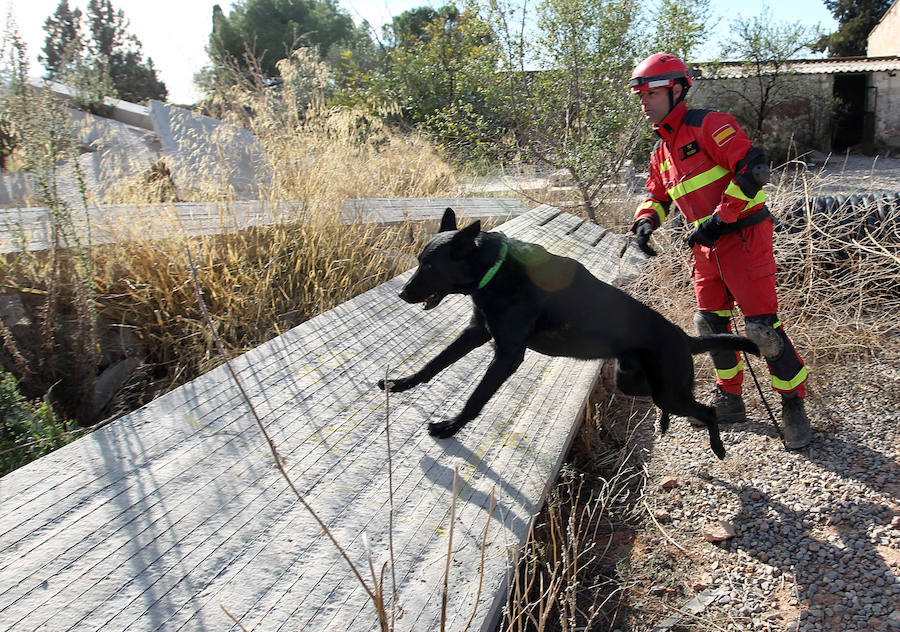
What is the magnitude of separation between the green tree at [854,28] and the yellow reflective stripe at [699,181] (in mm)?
Result: 34769

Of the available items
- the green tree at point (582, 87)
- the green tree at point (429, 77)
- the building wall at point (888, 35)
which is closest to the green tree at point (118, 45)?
the green tree at point (429, 77)

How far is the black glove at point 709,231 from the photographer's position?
2906 mm

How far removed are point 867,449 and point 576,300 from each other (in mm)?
1641

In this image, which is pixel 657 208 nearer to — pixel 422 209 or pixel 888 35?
pixel 422 209

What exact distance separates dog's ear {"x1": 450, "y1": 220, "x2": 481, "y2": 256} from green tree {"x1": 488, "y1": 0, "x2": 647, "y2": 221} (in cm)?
476

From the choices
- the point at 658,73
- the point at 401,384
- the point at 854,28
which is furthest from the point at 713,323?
the point at 854,28

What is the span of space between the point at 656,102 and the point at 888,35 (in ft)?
97.1

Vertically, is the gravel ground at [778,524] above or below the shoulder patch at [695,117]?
below

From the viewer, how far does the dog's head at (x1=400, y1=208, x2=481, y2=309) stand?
250 centimetres

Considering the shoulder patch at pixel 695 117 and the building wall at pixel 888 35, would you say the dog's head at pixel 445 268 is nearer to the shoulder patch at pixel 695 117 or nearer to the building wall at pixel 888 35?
the shoulder patch at pixel 695 117

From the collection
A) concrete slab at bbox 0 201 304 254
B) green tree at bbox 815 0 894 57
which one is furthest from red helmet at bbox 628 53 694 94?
green tree at bbox 815 0 894 57

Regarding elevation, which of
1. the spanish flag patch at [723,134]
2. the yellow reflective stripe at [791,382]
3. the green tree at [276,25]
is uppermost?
the green tree at [276,25]

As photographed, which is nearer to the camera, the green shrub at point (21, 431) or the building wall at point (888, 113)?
the green shrub at point (21, 431)

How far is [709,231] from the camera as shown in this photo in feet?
9.65
